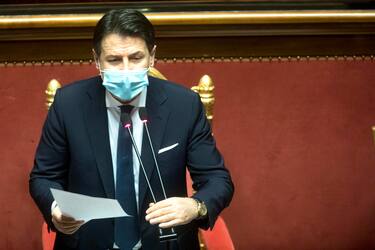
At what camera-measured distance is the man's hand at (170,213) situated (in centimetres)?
161

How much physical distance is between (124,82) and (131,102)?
109mm

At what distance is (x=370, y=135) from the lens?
3.22 meters

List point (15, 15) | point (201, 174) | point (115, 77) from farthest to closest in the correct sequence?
point (15, 15) < point (201, 174) < point (115, 77)

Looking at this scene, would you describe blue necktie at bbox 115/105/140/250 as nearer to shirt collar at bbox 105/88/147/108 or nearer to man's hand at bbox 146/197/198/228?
shirt collar at bbox 105/88/147/108

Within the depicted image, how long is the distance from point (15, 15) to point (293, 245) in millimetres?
1658

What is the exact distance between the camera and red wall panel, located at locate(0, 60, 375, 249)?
309 centimetres

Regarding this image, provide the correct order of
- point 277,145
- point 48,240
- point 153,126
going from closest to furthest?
1. point 153,126
2. point 48,240
3. point 277,145

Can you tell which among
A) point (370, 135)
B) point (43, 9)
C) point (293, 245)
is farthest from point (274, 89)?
point (43, 9)

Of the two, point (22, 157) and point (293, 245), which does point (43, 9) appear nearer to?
point (22, 157)

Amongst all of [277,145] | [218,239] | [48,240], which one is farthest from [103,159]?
[277,145]

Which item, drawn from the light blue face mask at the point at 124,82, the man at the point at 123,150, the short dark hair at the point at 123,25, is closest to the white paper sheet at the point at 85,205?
the man at the point at 123,150

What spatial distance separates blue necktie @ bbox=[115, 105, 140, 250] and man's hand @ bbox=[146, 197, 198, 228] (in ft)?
0.78

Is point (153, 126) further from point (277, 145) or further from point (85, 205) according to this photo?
point (277, 145)

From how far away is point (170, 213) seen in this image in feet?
5.35
